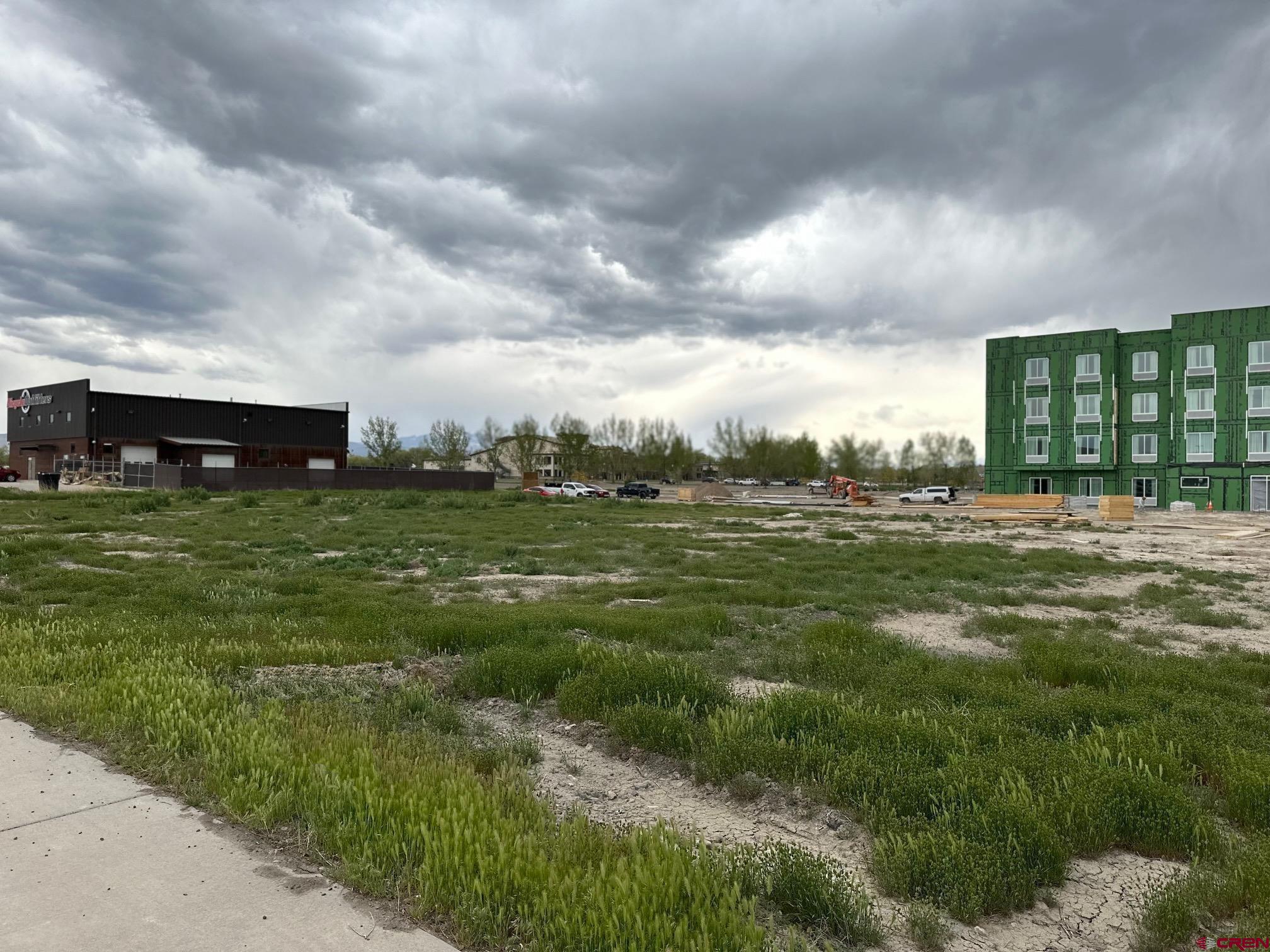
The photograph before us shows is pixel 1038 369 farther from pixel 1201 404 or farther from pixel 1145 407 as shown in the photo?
pixel 1201 404

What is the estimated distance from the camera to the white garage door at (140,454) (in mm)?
70312

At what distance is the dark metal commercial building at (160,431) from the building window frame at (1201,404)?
70.2 metres

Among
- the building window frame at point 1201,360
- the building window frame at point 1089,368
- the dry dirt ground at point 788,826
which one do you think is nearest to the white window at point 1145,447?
the building window frame at point 1201,360

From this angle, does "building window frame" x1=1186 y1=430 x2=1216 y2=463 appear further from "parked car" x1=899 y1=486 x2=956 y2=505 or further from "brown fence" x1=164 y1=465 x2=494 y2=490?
"brown fence" x1=164 y1=465 x2=494 y2=490

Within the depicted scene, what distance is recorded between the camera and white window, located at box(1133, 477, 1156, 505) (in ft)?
207

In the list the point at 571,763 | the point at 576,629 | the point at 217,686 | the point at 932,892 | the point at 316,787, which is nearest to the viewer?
the point at 932,892

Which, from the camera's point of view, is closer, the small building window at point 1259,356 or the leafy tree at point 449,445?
the small building window at point 1259,356

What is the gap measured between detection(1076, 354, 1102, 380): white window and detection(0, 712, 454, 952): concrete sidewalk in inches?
2934

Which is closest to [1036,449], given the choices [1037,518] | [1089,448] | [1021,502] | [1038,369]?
[1089,448]

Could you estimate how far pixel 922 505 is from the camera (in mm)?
65062

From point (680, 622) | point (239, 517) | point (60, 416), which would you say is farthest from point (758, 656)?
point (60, 416)

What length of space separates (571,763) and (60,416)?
8494cm

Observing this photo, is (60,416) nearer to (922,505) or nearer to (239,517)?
(239,517)

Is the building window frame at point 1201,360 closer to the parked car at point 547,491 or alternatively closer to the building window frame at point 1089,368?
the building window frame at point 1089,368
